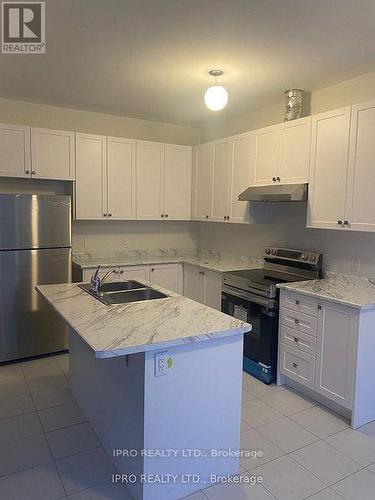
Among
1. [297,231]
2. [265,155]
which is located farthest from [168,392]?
[265,155]

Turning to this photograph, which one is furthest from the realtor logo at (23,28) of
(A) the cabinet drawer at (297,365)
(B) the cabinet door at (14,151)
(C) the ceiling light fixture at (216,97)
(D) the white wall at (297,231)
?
(A) the cabinet drawer at (297,365)

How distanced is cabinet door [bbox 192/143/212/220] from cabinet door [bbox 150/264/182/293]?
29.0 inches

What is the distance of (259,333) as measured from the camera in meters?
3.37

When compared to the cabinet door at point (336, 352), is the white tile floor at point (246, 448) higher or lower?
lower

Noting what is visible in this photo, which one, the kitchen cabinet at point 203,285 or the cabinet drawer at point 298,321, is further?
the kitchen cabinet at point 203,285

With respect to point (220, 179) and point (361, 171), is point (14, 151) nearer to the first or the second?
point (220, 179)

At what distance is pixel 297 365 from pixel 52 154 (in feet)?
10.4

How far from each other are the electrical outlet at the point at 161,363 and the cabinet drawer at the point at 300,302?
1.51 m

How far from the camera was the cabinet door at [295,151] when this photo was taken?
10.8 feet

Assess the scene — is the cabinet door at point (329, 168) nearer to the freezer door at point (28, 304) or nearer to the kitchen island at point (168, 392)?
the kitchen island at point (168, 392)

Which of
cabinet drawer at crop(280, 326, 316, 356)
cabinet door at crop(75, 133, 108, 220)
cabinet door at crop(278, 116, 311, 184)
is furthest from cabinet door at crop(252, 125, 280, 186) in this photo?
cabinet door at crop(75, 133, 108, 220)

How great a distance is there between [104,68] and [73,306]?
1.99 m

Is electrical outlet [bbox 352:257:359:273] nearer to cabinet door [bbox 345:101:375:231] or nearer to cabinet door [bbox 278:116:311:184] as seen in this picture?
cabinet door [bbox 345:101:375:231]

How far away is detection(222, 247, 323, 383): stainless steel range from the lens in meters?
3.27
